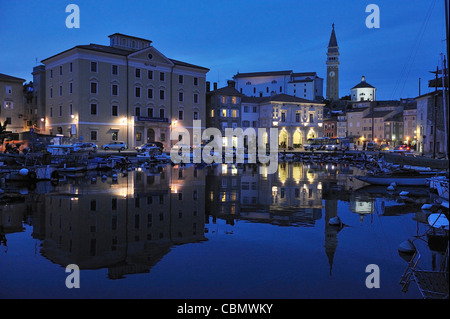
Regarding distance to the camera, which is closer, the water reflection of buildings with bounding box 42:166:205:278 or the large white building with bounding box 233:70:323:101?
the water reflection of buildings with bounding box 42:166:205:278

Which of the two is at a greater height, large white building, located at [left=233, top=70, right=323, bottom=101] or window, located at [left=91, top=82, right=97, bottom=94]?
large white building, located at [left=233, top=70, right=323, bottom=101]

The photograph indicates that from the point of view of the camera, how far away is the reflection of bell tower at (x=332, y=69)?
13150cm

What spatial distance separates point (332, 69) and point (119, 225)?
12897cm

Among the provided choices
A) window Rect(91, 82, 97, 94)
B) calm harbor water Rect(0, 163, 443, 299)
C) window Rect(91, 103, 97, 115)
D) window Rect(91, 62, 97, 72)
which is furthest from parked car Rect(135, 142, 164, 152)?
calm harbor water Rect(0, 163, 443, 299)

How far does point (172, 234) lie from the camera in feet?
43.7

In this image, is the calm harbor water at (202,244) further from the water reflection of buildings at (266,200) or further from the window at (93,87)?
the window at (93,87)

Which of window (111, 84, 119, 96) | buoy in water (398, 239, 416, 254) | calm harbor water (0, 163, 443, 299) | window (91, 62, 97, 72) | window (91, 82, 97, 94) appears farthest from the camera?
window (111, 84, 119, 96)

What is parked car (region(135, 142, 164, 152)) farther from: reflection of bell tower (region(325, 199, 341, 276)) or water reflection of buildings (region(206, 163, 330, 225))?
reflection of bell tower (region(325, 199, 341, 276))

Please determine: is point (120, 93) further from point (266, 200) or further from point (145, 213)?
point (145, 213)

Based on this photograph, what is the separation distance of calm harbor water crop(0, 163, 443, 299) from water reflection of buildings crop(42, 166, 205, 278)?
41mm

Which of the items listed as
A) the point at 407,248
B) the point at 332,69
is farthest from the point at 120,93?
the point at 332,69

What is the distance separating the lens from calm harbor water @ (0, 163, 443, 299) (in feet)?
28.2

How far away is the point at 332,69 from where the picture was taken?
133 m
